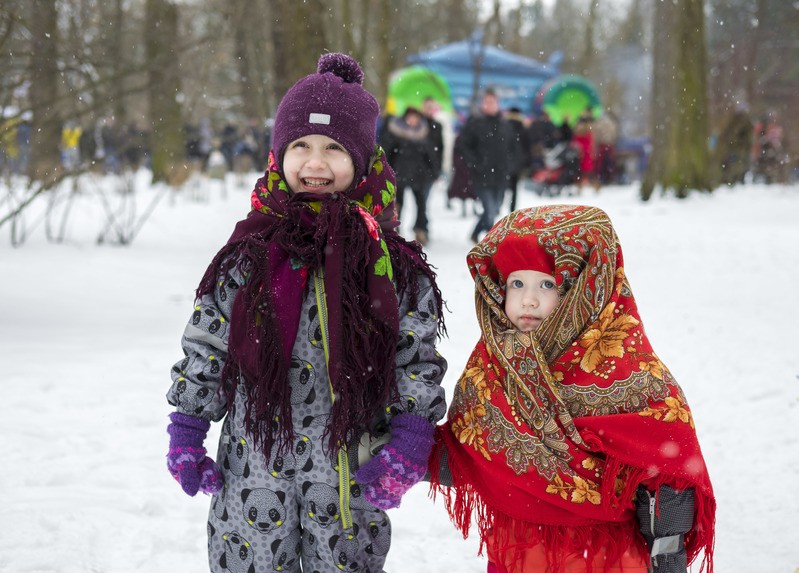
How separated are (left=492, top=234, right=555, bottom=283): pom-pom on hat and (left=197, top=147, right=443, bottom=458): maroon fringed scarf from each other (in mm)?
308

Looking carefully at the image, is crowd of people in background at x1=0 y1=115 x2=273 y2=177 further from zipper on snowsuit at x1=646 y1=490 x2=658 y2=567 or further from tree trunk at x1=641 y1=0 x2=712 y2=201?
zipper on snowsuit at x1=646 y1=490 x2=658 y2=567

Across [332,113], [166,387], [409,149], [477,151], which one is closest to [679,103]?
[477,151]

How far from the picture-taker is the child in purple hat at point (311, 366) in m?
1.95

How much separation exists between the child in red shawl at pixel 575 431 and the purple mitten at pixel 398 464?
0.57 ft

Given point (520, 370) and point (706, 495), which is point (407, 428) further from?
point (706, 495)

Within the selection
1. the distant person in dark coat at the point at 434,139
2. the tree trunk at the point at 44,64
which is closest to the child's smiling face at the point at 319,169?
the tree trunk at the point at 44,64

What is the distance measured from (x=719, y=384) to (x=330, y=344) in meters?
3.53

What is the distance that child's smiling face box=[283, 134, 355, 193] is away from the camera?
2.08m

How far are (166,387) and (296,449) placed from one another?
2.96 m

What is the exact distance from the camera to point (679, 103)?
13867mm

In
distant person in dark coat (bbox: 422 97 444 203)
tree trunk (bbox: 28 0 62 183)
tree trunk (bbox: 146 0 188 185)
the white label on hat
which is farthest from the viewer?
distant person in dark coat (bbox: 422 97 444 203)

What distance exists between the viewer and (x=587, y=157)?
1744cm

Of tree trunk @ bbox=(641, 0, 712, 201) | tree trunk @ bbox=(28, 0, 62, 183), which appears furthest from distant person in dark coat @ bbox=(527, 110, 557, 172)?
tree trunk @ bbox=(28, 0, 62, 183)

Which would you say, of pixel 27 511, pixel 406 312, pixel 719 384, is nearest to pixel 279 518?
pixel 406 312
